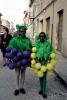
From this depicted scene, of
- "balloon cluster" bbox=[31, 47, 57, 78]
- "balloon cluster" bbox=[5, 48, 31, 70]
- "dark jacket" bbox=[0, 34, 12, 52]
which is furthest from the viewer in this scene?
"dark jacket" bbox=[0, 34, 12, 52]

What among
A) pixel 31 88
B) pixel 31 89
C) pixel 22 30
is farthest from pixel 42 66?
pixel 31 88

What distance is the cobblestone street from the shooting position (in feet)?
27.1

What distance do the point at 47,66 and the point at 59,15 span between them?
1596 centimetres

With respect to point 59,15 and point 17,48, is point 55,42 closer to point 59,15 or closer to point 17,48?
point 59,15

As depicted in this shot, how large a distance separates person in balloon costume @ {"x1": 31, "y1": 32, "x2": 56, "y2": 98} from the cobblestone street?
0.35 m

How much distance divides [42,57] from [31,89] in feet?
4.51

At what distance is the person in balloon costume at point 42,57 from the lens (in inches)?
324

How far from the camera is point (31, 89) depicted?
30.3 feet

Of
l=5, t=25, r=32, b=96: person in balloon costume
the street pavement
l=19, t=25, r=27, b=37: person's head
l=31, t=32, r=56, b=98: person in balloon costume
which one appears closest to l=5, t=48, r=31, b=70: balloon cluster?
l=5, t=25, r=32, b=96: person in balloon costume

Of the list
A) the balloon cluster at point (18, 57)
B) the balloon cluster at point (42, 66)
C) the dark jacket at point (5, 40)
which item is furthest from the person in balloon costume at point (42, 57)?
the dark jacket at point (5, 40)

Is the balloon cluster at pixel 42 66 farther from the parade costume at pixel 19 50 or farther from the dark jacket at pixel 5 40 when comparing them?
the dark jacket at pixel 5 40

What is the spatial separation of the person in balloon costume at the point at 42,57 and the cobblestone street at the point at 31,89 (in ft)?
1.16

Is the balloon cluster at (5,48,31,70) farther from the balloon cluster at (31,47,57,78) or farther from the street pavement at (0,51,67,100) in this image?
the street pavement at (0,51,67,100)

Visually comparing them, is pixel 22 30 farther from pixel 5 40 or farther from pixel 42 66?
pixel 5 40
